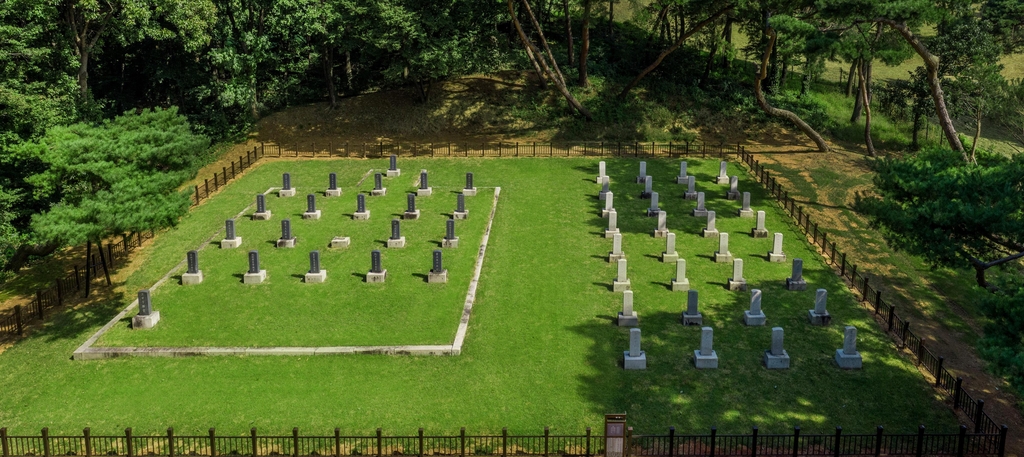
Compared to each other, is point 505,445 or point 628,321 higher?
point 628,321

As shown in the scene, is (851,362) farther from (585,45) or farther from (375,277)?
(585,45)

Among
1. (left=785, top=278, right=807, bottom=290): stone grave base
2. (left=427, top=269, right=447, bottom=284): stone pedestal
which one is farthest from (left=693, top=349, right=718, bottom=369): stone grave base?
(left=427, top=269, right=447, bottom=284): stone pedestal

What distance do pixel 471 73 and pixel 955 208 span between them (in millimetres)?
33431

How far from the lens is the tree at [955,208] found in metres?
17.6

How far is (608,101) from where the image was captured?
4806 centimetres

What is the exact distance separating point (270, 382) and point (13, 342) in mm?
8571

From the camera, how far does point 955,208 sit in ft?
59.5

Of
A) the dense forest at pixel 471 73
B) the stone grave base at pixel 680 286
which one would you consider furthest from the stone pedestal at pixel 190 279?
the stone grave base at pixel 680 286

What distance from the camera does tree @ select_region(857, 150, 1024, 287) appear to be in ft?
57.6

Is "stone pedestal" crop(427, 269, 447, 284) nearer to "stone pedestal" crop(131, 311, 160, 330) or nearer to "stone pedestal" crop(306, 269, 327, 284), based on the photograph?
"stone pedestal" crop(306, 269, 327, 284)

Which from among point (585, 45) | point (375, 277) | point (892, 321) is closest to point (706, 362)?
point (892, 321)

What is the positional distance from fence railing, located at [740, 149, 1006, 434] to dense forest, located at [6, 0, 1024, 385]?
2484 mm

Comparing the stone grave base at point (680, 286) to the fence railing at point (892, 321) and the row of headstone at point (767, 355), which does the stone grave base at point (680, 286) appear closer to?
the row of headstone at point (767, 355)

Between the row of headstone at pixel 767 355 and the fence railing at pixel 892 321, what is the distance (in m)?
1.79
